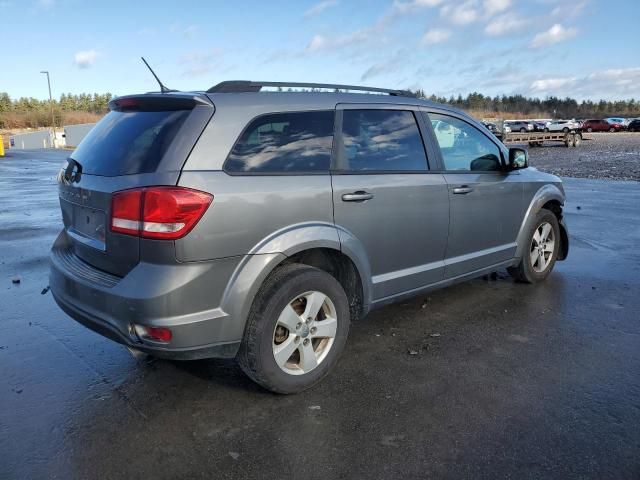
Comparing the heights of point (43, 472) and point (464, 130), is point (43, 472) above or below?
below

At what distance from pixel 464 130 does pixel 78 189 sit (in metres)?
3.20

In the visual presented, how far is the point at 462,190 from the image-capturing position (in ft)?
14.4

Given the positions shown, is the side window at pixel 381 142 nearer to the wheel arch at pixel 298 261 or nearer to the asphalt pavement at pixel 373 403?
the wheel arch at pixel 298 261

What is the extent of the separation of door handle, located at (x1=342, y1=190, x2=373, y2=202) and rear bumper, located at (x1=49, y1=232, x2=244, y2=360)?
0.92 m

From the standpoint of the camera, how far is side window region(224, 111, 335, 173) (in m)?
3.10

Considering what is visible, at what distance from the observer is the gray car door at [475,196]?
4.38 m

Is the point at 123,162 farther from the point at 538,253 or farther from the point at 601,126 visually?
the point at 601,126

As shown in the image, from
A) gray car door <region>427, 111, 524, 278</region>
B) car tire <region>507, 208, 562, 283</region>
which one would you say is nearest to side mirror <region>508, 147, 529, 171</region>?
gray car door <region>427, 111, 524, 278</region>

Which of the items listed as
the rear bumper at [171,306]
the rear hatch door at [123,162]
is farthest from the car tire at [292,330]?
the rear hatch door at [123,162]

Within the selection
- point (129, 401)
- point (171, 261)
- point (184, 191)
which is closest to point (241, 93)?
point (184, 191)

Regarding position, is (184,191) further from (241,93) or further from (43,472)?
(43,472)

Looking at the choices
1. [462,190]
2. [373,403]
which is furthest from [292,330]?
Answer: [462,190]

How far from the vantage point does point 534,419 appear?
3.00 metres

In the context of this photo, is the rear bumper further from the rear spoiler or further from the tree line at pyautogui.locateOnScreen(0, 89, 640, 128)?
the tree line at pyautogui.locateOnScreen(0, 89, 640, 128)
